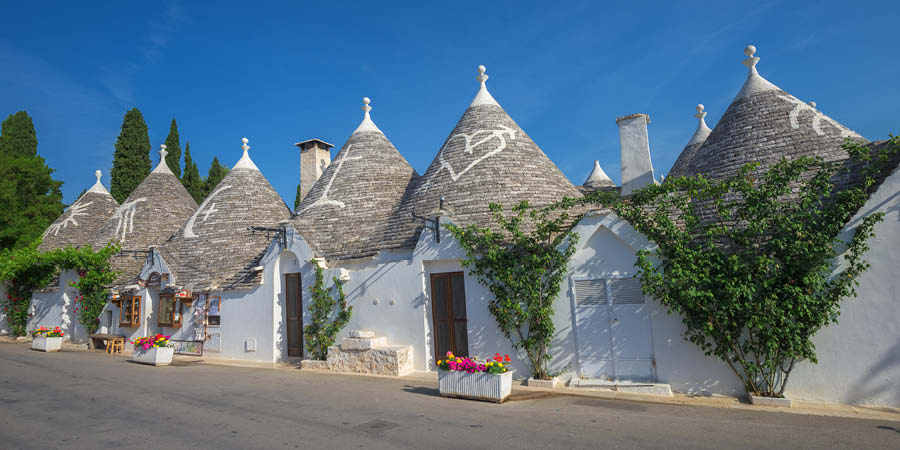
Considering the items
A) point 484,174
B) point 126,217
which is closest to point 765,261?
point 484,174

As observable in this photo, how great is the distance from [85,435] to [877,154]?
12.7 meters

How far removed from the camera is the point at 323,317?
12062 millimetres

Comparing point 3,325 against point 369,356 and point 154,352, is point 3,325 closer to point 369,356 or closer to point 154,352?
point 154,352

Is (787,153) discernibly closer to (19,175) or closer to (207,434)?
(207,434)

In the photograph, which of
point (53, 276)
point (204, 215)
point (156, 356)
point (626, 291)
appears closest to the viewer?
point (626, 291)

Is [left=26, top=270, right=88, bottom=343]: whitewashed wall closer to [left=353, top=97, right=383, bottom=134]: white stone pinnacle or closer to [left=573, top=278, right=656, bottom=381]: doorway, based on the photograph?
[left=353, top=97, right=383, bottom=134]: white stone pinnacle

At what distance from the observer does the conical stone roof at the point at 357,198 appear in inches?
506

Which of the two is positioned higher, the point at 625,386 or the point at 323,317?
the point at 323,317

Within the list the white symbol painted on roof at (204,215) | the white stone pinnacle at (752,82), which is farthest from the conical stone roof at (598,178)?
the white symbol painted on roof at (204,215)

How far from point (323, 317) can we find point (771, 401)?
9649mm

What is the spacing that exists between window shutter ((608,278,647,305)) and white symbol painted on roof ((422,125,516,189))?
494cm

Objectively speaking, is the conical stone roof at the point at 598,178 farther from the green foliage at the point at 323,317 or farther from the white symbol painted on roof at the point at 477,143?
the green foliage at the point at 323,317

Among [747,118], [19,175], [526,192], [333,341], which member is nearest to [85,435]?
[333,341]

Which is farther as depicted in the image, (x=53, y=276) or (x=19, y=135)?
(x=19, y=135)
